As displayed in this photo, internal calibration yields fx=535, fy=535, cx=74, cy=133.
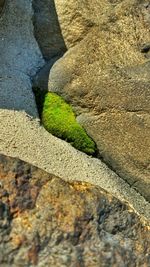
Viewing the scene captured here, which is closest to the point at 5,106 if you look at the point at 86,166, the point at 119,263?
the point at 86,166

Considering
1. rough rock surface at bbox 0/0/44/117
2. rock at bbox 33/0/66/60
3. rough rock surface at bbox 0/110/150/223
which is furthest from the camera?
rock at bbox 33/0/66/60

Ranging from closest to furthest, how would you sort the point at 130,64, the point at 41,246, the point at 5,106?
1. the point at 41,246
2. the point at 5,106
3. the point at 130,64

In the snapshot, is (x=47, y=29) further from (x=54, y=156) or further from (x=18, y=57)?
(x=54, y=156)

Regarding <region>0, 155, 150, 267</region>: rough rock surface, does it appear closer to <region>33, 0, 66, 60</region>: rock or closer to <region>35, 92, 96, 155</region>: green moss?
<region>35, 92, 96, 155</region>: green moss

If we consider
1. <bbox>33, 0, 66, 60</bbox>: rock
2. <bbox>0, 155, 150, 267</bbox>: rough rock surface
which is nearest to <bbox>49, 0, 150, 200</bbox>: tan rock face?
<bbox>33, 0, 66, 60</bbox>: rock

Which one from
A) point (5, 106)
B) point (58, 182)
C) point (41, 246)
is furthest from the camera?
point (5, 106)

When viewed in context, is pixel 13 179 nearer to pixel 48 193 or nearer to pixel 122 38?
pixel 48 193
